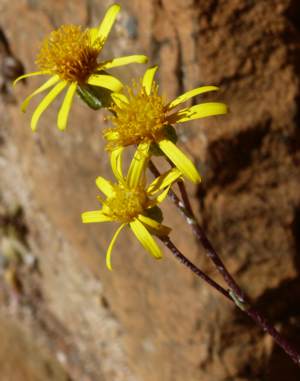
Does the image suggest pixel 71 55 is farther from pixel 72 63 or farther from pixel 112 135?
pixel 112 135

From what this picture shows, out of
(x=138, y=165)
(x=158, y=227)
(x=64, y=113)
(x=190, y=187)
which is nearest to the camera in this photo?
(x=158, y=227)

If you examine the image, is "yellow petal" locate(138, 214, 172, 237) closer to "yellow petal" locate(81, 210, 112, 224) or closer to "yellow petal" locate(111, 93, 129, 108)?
"yellow petal" locate(81, 210, 112, 224)

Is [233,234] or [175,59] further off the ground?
[175,59]

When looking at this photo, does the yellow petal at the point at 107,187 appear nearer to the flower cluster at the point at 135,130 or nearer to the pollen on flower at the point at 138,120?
the flower cluster at the point at 135,130

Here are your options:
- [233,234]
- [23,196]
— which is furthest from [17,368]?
[233,234]

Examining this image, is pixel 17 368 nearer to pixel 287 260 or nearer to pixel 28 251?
pixel 28 251

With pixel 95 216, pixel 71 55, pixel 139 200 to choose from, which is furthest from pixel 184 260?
pixel 71 55

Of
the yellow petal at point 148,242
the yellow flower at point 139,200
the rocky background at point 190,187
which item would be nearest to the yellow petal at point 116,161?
the yellow flower at point 139,200
